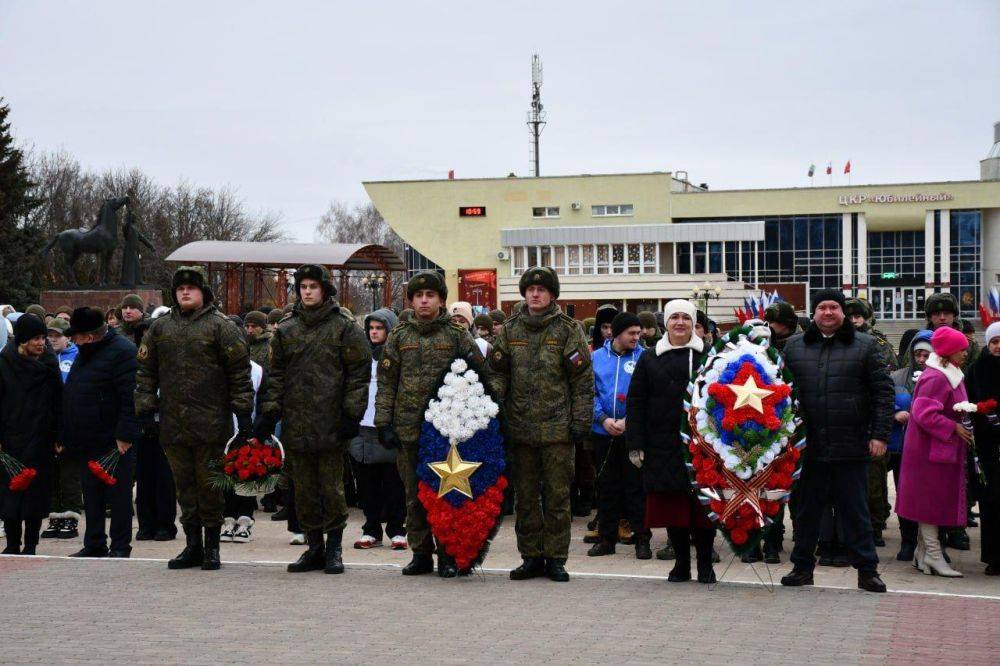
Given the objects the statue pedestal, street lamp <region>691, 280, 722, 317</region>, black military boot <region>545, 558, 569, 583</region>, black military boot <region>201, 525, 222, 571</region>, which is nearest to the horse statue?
the statue pedestal

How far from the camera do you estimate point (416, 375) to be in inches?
349

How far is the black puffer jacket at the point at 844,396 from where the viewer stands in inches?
330

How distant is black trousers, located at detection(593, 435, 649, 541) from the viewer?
10688 mm

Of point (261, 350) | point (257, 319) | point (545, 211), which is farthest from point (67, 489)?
point (545, 211)

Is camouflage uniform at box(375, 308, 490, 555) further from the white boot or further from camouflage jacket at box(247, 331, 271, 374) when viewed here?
camouflage jacket at box(247, 331, 271, 374)

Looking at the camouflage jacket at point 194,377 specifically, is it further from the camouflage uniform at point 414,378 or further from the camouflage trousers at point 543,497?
the camouflage trousers at point 543,497

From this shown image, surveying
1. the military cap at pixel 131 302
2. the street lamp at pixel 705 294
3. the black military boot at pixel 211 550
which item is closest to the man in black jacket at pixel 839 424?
the black military boot at pixel 211 550

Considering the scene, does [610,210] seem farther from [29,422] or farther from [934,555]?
[934,555]

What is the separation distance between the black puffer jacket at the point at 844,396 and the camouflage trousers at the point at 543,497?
1679 millimetres

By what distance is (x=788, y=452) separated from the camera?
834 cm

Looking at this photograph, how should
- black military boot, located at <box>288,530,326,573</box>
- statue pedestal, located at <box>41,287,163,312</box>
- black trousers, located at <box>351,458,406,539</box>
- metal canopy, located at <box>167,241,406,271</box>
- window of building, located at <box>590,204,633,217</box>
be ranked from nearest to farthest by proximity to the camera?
black military boot, located at <box>288,530,326,573</box> → black trousers, located at <box>351,458,406,539</box> → statue pedestal, located at <box>41,287,163,312</box> → metal canopy, located at <box>167,241,406,271</box> → window of building, located at <box>590,204,633,217</box>

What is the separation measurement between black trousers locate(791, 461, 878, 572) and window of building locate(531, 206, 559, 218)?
224 ft

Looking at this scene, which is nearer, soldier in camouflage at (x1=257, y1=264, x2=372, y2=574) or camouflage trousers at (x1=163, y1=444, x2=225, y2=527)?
soldier in camouflage at (x1=257, y1=264, x2=372, y2=574)

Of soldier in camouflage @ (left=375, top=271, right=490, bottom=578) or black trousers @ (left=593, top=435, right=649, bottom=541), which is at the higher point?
soldier in camouflage @ (left=375, top=271, right=490, bottom=578)
